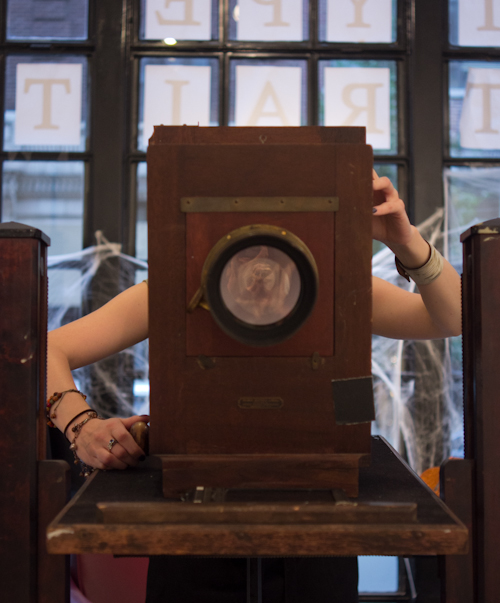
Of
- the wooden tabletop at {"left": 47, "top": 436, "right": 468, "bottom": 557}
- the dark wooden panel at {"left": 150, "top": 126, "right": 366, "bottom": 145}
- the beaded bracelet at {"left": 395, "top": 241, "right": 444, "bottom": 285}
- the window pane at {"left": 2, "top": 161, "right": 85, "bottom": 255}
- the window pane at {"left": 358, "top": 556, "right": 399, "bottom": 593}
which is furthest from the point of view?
the window pane at {"left": 2, "top": 161, "right": 85, "bottom": 255}

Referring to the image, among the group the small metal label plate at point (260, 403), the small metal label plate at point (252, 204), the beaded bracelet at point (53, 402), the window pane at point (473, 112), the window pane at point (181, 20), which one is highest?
the window pane at point (181, 20)

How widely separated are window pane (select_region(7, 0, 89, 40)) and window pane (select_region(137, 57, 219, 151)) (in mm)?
314

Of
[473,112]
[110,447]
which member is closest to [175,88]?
[473,112]

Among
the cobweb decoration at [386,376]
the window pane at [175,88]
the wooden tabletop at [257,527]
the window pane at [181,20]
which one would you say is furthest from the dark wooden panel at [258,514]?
the window pane at [181,20]

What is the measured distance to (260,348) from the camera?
65 cm

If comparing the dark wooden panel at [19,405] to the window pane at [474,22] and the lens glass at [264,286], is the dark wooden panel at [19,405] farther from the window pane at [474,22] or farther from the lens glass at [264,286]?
the window pane at [474,22]

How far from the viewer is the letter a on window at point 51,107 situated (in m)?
2.29

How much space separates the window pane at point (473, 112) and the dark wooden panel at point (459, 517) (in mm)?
1893

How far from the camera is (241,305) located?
635 mm

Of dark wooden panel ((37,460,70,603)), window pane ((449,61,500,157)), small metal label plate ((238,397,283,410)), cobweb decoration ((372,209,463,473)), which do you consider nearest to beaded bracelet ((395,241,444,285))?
small metal label plate ((238,397,283,410))

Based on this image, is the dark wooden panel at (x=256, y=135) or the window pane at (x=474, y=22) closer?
the dark wooden panel at (x=256, y=135)

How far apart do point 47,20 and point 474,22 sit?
1803 mm

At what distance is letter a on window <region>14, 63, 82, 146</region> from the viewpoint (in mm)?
2285

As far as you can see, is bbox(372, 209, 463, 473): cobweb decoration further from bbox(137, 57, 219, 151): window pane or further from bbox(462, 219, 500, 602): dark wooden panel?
bbox(462, 219, 500, 602): dark wooden panel
